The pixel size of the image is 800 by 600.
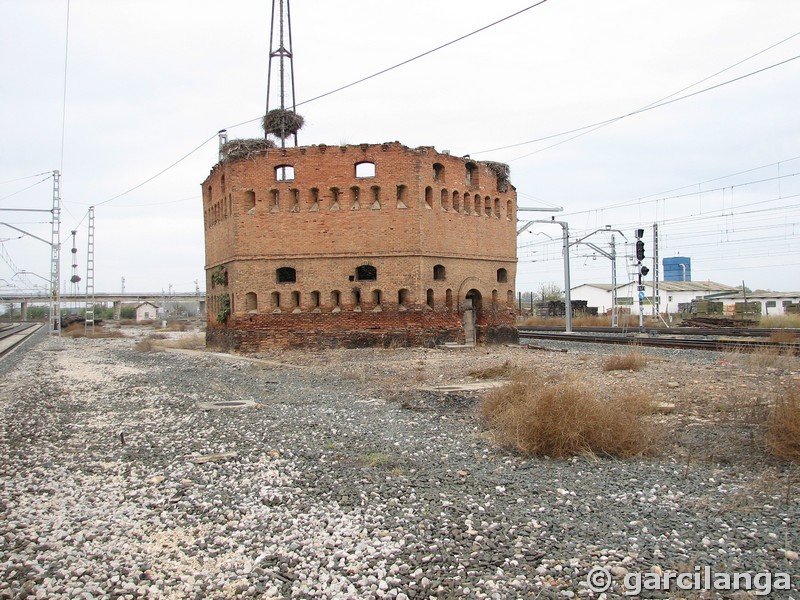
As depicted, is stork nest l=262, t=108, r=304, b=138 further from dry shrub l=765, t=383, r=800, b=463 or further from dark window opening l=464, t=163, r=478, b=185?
dry shrub l=765, t=383, r=800, b=463

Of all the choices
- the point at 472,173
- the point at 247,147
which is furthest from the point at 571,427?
the point at 247,147

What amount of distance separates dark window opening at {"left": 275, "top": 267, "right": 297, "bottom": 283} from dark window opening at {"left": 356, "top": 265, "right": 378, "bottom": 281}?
2.67m

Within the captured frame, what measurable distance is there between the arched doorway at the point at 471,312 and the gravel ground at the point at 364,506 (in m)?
15.2

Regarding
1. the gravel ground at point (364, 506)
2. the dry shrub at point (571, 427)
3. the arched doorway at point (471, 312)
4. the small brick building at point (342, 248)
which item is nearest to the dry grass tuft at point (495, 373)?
the gravel ground at point (364, 506)

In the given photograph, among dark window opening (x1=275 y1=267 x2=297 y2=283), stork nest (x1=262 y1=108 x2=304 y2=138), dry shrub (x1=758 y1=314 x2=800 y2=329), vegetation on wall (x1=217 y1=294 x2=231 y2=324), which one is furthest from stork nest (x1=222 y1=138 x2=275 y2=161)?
dry shrub (x1=758 y1=314 x2=800 y2=329)

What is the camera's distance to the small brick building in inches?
950

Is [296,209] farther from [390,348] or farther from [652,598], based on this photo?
[652,598]

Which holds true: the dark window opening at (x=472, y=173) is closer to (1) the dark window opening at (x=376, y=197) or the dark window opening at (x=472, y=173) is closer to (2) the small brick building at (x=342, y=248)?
(2) the small brick building at (x=342, y=248)

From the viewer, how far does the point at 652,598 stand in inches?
165

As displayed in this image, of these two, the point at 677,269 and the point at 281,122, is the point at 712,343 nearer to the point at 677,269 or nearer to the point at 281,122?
the point at 281,122

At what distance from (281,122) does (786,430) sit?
25074 millimetres

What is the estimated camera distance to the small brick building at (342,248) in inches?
950

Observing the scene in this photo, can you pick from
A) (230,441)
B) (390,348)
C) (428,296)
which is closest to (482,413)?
(230,441)

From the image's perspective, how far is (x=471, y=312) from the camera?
26938 mm
